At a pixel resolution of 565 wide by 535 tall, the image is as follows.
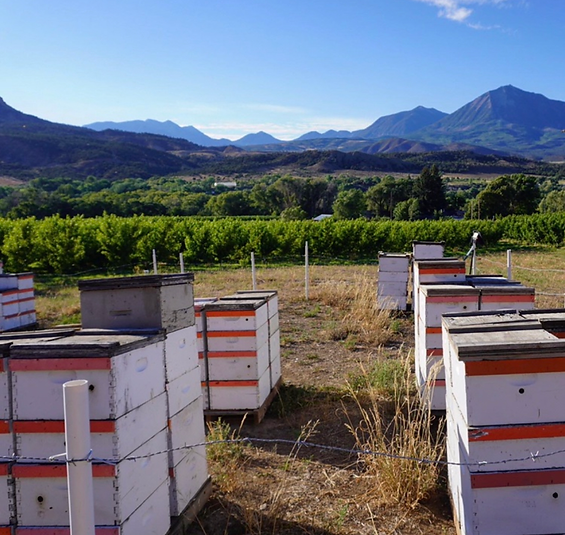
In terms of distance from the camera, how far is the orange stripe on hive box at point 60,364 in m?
3.43

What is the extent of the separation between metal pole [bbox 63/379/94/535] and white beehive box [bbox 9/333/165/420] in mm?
806

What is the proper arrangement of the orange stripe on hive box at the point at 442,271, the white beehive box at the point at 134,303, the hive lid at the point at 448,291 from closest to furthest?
1. the white beehive box at the point at 134,303
2. the hive lid at the point at 448,291
3. the orange stripe on hive box at the point at 442,271

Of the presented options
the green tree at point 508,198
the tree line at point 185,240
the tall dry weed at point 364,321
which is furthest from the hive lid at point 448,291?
the green tree at point 508,198

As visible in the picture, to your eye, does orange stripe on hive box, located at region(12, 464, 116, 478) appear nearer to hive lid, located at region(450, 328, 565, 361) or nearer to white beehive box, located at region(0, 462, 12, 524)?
white beehive box, located at region(0, 462, 12, 524)

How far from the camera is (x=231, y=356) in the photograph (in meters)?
7.01

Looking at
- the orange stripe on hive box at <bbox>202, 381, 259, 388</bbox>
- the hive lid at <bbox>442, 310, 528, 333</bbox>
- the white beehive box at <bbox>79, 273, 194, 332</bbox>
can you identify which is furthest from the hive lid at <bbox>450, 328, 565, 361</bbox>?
the orange stripe on hive box at <bbox>202, 381, 259, 388</bbox>

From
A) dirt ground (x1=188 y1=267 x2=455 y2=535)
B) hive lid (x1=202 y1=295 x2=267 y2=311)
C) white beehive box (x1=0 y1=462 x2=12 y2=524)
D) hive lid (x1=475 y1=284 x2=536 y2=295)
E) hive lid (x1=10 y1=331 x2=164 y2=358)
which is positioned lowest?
dirt ground (x1=188 y1=267 x2=455 y2=535)

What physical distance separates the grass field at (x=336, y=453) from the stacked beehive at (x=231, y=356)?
30 cm

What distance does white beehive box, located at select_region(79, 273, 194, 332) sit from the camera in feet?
14.4

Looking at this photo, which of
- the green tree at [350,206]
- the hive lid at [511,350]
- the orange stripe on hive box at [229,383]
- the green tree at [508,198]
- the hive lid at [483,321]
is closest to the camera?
the hive lid at [511,350]

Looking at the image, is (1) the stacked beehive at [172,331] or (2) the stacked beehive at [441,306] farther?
(2) the stacked beehive at [441,306]

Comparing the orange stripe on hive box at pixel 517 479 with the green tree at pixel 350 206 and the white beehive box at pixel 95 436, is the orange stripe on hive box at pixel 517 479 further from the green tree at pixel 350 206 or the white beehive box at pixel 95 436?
the green tree at pixel 350 206

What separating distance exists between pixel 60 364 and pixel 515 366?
2.93 metres

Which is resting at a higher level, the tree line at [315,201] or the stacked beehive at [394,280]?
the tree line at [315,201]
